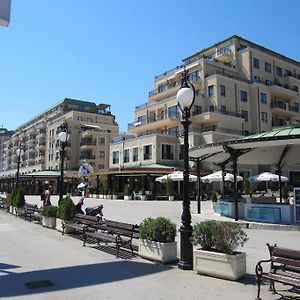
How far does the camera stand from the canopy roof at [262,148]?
16562 millimetres

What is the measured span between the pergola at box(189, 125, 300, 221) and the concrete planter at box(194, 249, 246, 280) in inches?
372

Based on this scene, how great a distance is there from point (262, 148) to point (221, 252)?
14.2 meters

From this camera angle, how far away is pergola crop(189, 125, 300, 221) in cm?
1662

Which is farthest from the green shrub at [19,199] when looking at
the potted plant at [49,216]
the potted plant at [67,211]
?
the potted plant at [67,211]

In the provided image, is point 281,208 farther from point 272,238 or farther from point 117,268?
point 117,268

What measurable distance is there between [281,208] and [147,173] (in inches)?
1111

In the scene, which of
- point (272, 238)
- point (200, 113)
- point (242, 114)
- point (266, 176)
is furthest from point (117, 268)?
point (242, 114)

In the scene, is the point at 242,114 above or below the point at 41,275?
above

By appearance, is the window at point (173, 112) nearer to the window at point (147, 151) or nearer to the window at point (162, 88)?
the window at point (147, 151)

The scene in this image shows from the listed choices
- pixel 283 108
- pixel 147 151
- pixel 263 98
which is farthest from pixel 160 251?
pixel 283 108

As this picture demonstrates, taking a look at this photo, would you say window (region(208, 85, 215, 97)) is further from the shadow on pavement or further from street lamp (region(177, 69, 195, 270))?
the shadow on pavement

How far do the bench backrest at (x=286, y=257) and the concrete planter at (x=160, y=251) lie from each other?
10.2 feet

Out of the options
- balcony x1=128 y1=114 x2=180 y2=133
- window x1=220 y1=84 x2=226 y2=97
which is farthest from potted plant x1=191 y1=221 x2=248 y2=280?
window x1=220 y1=84 x2=226 y2=97

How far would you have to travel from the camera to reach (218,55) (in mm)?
60844
